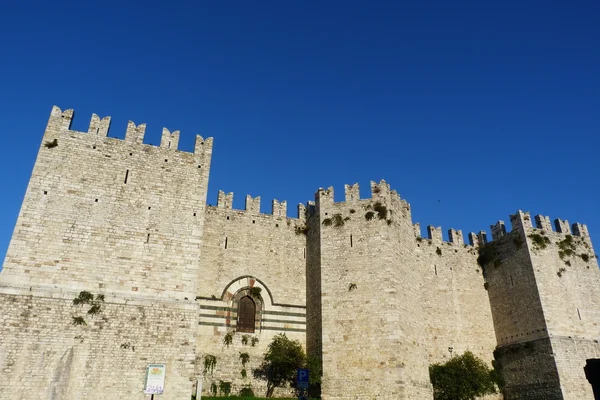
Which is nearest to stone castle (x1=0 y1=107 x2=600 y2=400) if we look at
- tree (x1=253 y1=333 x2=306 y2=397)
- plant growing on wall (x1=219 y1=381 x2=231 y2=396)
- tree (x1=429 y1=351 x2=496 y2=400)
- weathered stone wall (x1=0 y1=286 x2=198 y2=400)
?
weathered stone wall (x1=0 y1=286 x2=198 y2=400)

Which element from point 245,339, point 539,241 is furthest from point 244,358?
point 539,241

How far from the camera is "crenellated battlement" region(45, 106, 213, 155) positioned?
1805 centimetres

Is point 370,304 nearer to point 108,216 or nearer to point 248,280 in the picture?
point 248,280

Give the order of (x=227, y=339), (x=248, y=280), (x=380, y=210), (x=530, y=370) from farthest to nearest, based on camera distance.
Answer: (x=530, y=370) < (x=380, y=210) < (x=248, y=280) < (x=227, y=339)

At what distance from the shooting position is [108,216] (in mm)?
16953

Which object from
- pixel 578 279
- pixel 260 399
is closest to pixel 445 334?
pixel 578 279

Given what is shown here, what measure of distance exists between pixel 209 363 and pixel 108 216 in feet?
24.0

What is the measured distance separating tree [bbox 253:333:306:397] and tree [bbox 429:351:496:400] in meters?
6.54

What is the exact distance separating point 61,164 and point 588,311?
24.8 meters

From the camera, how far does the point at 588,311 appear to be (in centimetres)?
2330

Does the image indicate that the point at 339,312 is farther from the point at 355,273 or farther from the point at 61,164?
the point at 61,164

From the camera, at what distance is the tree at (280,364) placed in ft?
64.8

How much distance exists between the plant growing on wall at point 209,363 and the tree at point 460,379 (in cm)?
995

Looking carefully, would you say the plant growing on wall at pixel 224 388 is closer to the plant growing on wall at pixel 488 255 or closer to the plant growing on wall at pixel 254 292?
the plant growing on wall at pixel 254 292
